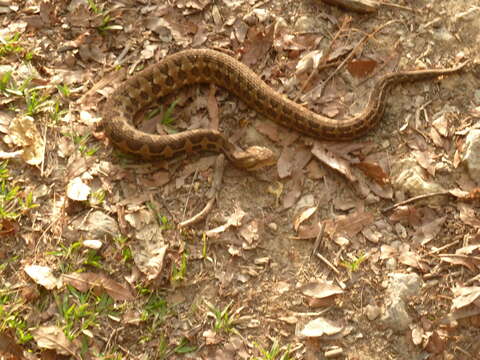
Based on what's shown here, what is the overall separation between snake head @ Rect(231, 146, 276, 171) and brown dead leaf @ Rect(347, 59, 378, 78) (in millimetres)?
1874

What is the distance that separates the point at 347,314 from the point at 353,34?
4.11 meters

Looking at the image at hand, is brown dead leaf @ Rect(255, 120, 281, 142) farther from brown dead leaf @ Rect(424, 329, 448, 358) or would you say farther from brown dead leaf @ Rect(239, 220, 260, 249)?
brown dead leaf @ Rect(424, 329, 448, 358)

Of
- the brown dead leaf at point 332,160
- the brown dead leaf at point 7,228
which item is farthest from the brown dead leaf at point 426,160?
the brown dead leaf at point 7,228

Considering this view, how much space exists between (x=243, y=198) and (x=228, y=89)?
1.71 meters

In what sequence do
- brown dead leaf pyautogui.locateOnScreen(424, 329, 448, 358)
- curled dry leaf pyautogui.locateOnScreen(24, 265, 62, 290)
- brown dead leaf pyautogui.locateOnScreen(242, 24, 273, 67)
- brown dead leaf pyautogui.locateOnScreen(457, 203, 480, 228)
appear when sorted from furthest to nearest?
brown dead leaf pyautogui.locateOnScreen(242, 24, 273, 67), brown dead leaf pyautogui.locateOnScreen(457, 203, 480, 228), curled dry leaf pyautogui.locateOnScreen(24, 265, 62, 290), brown dead leaf pyautogui.locateOnScreen(424, 329, 448, 358)

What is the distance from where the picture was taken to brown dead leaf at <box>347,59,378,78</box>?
7527mm

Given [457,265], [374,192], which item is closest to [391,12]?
[374,192]

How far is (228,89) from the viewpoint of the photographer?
7.49 meters

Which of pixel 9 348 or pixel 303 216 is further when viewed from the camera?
pixel 303 216

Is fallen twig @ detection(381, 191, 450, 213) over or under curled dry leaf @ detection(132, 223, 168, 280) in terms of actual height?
over

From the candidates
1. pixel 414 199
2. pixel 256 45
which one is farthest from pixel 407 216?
pixel 256 45

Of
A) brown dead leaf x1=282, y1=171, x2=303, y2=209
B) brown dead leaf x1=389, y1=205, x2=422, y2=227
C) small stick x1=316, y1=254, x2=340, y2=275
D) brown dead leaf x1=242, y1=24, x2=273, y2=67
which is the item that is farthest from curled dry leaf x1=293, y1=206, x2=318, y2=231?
brown dead leaf x1=242, y1=24, x2=273, y2=67

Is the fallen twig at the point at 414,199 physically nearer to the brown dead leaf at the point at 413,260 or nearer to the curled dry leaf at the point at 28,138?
the brown dead leaf at the point at 413,260

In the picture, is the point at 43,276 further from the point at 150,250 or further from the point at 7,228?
the point at 150,250
